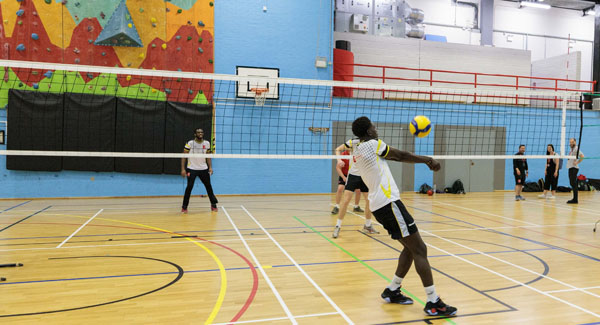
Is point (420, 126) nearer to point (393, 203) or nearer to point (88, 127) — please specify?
point (393, 203)

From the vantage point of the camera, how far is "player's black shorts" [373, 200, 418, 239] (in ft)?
10.6

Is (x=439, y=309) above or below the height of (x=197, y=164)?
below

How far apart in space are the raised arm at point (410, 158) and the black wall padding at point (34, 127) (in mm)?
10074

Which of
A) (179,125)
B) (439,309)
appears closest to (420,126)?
(439,309)

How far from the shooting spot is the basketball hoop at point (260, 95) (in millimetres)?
11281

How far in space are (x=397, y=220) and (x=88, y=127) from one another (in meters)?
9.96

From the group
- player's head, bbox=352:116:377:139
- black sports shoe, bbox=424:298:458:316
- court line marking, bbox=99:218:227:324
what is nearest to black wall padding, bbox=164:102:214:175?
court line marking, bbox=99:218:227:324

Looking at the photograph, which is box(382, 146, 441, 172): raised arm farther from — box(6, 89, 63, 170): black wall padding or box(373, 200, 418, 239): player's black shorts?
box(6, 89, 63, 170): black wall padding

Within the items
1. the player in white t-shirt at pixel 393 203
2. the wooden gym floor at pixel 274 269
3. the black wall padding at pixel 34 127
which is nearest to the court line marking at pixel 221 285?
the wooden gym floor at pixel 274 269

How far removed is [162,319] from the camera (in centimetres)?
317

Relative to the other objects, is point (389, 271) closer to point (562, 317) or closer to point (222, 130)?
point (562, 317)

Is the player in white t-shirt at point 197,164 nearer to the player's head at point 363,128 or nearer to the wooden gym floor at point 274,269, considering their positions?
the wooden gym floor at point 274,269

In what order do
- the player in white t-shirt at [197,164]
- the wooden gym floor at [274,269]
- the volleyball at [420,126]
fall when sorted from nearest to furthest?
the wooden gym floor at [274,269], the volleyball at [420,126], the player in white t-shirt at [197,164]

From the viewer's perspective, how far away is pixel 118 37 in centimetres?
1054
